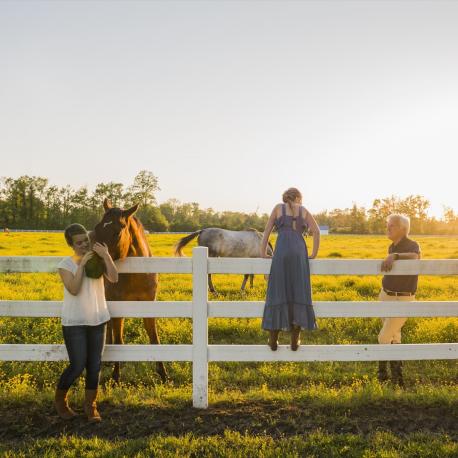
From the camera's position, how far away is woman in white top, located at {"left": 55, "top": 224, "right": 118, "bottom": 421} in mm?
4379

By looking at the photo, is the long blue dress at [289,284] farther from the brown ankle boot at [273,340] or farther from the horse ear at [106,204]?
the horse ear at [106,204]

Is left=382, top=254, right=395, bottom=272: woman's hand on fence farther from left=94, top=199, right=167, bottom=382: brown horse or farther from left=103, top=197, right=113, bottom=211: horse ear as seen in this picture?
left=103, top=197, right=113, bottom=211: horse ear

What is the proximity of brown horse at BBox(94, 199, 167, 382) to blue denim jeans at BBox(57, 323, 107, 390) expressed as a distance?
0.95 m

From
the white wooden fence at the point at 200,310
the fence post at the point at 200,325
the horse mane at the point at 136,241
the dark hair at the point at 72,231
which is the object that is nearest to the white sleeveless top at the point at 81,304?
the dark hair at the point at 72,231

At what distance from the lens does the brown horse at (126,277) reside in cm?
524

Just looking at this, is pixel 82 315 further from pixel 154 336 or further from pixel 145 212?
pixel 145 212

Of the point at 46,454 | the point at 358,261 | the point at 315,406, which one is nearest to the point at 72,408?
the point at 46,454

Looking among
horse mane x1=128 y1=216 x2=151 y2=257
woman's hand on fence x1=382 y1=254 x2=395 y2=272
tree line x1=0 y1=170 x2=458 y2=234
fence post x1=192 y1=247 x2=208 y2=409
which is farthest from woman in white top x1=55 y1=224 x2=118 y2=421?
tree line x1=0 y1=170 x2=458 y2=234

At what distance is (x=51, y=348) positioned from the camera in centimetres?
504

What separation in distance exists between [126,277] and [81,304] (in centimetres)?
163

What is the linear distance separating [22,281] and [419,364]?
12075mm

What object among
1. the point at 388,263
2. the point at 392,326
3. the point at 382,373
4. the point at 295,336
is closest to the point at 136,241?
the point at 295,336

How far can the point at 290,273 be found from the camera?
15.9 ft

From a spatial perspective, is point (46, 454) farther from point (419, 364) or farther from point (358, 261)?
point (419, 364)
